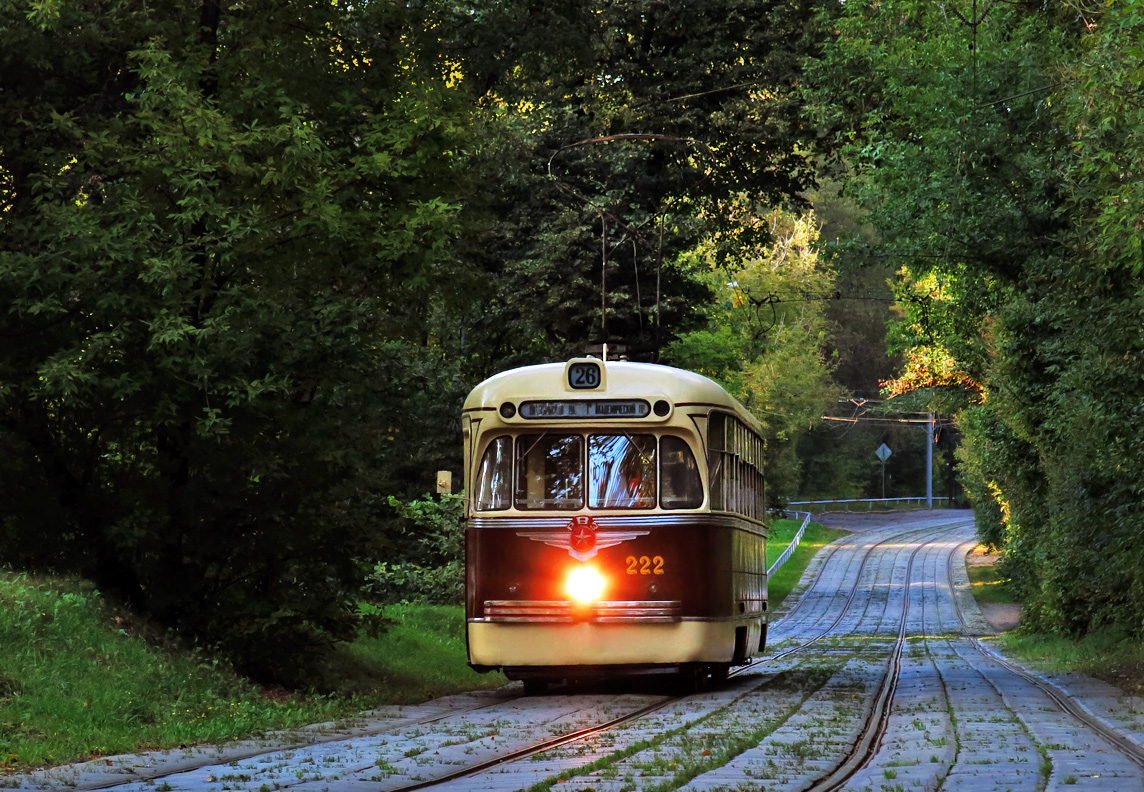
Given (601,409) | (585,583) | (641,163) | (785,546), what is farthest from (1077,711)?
(785,546)

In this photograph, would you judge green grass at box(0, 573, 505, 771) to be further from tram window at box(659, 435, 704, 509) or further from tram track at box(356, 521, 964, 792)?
tram window at box(659, 435, 704, 509)

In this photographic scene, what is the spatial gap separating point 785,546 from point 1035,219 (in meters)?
45.0

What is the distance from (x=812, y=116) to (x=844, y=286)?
6728cm

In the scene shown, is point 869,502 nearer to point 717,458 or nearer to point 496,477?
point 717,458

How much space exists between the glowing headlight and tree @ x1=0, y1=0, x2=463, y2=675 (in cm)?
220

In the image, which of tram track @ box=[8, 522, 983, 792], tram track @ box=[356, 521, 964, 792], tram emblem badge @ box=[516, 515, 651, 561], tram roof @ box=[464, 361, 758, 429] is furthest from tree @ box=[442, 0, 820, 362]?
tram emblem badge @ box=[516, 515, 651, 561]

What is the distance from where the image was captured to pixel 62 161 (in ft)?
53.1

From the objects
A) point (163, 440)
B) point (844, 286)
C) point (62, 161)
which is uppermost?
point (844, 286)

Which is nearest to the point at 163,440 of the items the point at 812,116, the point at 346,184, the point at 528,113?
the point at 346,184

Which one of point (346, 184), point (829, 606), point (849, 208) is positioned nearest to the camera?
point (346, 184)

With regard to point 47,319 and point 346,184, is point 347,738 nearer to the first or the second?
point 47,319

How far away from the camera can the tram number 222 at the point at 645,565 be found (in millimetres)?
16547

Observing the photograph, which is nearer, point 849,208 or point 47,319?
point 47,319

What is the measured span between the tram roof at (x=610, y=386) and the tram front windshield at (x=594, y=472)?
1.45 feet
